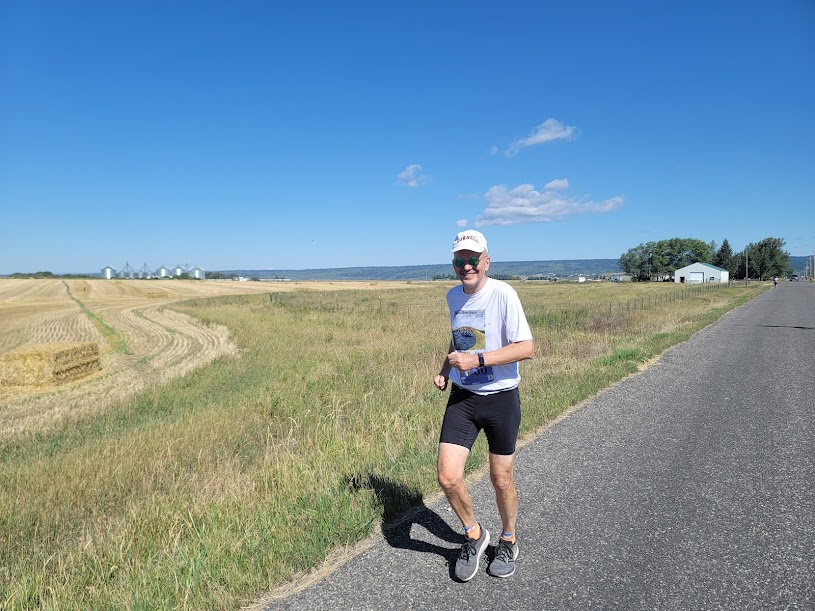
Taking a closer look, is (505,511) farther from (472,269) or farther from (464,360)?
(472,269)

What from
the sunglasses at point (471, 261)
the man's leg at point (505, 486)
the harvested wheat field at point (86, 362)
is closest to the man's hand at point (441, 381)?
the man's leg at point (505, 486)

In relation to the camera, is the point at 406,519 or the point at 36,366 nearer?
the point at 406,519

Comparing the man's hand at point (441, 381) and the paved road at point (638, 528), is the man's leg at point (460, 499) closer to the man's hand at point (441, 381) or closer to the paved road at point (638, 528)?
the paved road at point (638, 528)

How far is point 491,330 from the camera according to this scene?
307 cm

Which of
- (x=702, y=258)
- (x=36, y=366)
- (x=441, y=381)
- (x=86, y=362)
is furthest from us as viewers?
(x=702, y=258)

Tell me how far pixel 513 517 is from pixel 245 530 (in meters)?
1.85

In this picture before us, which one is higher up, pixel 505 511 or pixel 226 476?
pixel 505 511

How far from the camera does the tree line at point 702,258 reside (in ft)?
377

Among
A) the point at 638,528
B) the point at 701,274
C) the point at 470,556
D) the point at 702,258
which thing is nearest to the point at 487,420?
the point at 470,556

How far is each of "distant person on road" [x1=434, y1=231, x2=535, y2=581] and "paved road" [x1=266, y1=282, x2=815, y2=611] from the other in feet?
0.59

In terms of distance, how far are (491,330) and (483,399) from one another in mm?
417

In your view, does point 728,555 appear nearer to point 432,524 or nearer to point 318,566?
point 432,524

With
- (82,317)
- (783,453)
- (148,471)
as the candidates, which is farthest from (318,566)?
(82,317)

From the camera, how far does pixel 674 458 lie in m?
4.98
